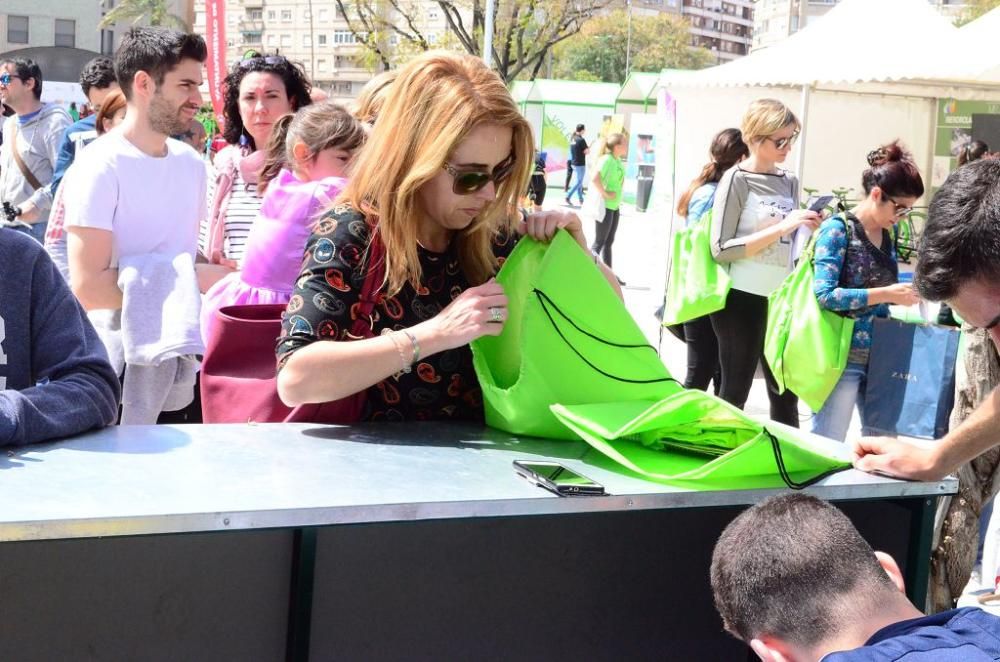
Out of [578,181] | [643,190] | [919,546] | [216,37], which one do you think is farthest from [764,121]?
[578,181]

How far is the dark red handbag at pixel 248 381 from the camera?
2330mm

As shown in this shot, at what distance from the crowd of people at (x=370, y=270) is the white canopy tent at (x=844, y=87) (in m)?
6.23

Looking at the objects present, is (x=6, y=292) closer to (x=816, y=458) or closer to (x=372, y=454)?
(x=372, y=454)

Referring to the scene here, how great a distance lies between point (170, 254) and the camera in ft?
12.1

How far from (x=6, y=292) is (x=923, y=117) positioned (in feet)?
45.7

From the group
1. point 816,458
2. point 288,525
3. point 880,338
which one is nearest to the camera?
point 288,525

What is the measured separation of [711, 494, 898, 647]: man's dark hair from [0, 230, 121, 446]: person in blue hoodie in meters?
1.10

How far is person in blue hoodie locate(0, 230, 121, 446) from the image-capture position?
1984 millimetres

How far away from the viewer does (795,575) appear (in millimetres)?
1537

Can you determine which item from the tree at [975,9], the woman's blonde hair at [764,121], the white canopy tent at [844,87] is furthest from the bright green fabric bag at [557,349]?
the tree at [975,9]

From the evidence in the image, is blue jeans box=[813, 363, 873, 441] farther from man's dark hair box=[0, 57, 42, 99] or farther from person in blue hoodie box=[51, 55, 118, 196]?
man's dark hair box=[0, 57, 42, 99]

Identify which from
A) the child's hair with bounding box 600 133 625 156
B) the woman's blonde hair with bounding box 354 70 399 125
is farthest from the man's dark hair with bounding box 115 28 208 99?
the child's hair with bounding box 600 133 625 156

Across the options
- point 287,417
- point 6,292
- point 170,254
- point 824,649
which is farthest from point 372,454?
point 170,254

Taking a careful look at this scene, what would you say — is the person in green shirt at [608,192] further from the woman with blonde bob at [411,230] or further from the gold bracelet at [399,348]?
the gold bracelet at [399,348]
